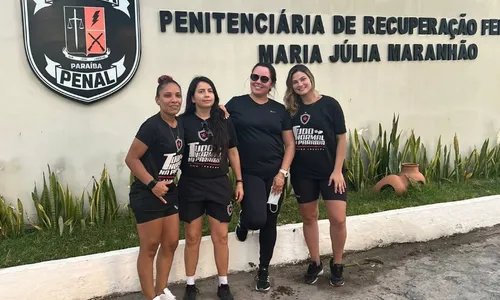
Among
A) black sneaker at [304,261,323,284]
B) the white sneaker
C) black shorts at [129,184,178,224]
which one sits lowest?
black sneaker at [304,261,323,284]

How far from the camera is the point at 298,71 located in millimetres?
3686

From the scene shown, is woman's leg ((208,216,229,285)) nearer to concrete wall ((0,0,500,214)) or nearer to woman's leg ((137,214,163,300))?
woman's leg ((137,214,163,300))

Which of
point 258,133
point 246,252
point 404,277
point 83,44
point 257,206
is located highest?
point 83,44

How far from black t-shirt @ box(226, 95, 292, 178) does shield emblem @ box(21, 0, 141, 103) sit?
1787mm

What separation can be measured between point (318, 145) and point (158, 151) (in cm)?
128

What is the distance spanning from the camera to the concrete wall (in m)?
4.66

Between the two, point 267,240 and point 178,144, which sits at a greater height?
point 178,144

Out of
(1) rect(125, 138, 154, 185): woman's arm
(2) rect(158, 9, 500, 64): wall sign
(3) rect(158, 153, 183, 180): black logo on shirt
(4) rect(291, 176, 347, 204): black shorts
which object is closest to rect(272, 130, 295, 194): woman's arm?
(4) rect(291, 176, 347, 204): black shorts

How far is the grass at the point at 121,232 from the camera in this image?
12.8 ft

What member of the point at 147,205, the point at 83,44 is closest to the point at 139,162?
the point at 147,205

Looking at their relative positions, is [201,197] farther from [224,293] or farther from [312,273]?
[312,273]

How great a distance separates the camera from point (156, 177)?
321 cm

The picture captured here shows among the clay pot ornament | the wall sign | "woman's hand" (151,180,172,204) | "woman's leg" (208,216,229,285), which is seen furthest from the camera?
the clay pot ornament

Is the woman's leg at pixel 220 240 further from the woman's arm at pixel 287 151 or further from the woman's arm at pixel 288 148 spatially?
the woman's arm at pixel 288 148
